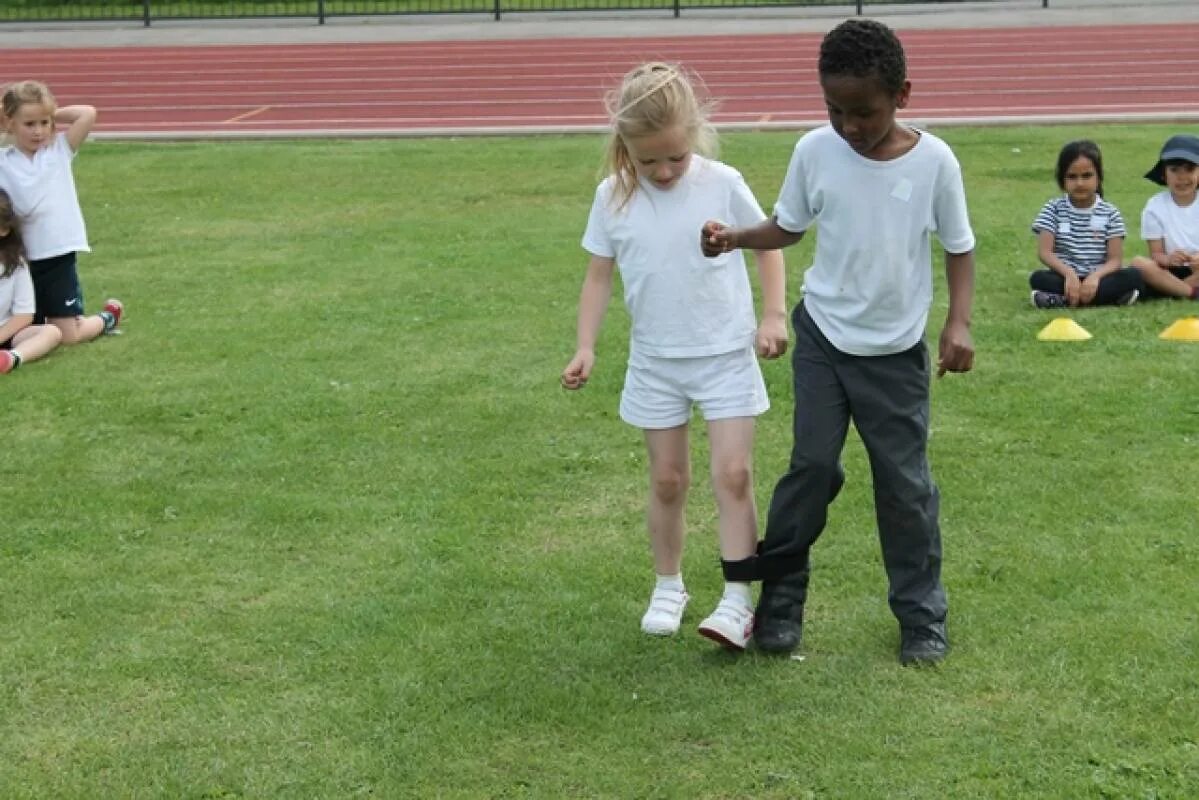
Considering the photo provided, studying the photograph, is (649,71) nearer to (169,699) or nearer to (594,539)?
(594,539)

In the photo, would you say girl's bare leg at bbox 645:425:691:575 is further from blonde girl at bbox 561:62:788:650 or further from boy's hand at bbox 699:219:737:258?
boy's hand at bbox 699:219:737:258

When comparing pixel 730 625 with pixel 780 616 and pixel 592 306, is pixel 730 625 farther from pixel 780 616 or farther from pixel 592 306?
pixel 592 306

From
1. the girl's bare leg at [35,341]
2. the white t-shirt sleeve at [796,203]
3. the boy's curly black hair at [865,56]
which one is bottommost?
the girl's bare leg at [35,341]

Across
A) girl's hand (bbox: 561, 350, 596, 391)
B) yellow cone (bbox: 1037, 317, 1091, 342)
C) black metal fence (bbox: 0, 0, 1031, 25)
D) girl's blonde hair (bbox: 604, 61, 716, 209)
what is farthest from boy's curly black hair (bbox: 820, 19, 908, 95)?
black metal fence (bbox: 0, 0, 1031, 25)

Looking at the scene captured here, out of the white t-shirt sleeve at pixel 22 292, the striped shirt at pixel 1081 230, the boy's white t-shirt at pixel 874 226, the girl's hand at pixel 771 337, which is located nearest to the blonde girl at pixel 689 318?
the girl's hand at pixel 771 337

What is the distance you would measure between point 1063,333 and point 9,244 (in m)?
5.24

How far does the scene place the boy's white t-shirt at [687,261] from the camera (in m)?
4.86

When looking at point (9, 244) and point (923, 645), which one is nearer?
point (923, 645)

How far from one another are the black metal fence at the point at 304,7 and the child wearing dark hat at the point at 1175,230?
861 inches

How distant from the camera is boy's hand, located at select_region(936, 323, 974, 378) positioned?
457 cm

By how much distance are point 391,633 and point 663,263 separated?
1.31 meters

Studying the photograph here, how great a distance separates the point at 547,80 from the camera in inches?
878

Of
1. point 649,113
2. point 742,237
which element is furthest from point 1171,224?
point 649,113

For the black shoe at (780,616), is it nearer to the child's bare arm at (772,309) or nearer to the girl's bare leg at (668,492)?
the girl's bare leg at (668,492)
